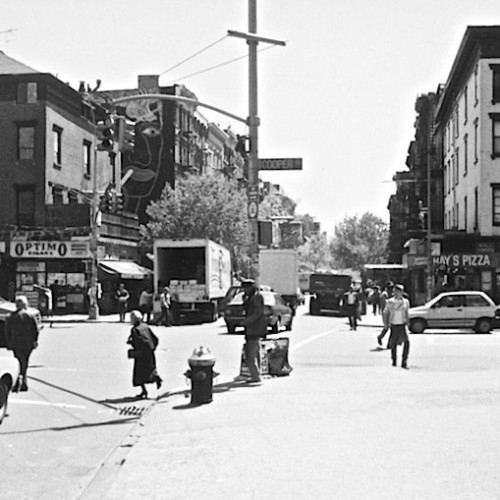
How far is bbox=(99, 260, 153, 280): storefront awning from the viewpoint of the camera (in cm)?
4778

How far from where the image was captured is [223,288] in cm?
4447

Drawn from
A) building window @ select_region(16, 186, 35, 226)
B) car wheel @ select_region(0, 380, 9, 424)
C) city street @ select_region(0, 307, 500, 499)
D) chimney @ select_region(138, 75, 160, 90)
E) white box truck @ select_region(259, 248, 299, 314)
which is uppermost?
chimney @ select_region(138, 75, 160, 90)

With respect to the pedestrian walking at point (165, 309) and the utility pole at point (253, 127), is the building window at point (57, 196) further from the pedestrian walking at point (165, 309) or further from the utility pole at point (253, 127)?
the utility pole at point (253, 127)

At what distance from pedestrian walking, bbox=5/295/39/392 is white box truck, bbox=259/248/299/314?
33768 mm

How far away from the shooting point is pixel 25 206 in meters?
47.8

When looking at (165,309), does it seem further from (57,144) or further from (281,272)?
(57,144)

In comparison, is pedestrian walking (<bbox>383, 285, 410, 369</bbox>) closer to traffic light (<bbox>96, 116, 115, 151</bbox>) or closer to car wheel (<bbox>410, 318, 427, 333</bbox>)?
traffic light (<bbox>96, 116, 115, 151</bbox>)

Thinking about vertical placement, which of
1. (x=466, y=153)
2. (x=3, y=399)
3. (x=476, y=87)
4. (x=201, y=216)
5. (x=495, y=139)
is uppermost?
(x=476, y=87)

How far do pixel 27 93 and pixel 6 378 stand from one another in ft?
118

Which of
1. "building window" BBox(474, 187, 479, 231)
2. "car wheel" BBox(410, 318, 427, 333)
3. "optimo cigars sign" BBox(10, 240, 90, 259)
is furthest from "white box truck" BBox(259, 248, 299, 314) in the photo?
"car wheel" BBox(410, 318, 427, 333)

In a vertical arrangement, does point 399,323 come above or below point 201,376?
above

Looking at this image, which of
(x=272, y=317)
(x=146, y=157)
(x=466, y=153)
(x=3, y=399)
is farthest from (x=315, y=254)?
(x=3, y=399)

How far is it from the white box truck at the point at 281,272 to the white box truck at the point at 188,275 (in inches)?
387

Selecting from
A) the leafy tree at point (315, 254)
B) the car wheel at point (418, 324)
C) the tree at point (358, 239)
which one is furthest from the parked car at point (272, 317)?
the leafy tree at point (315, 254)
